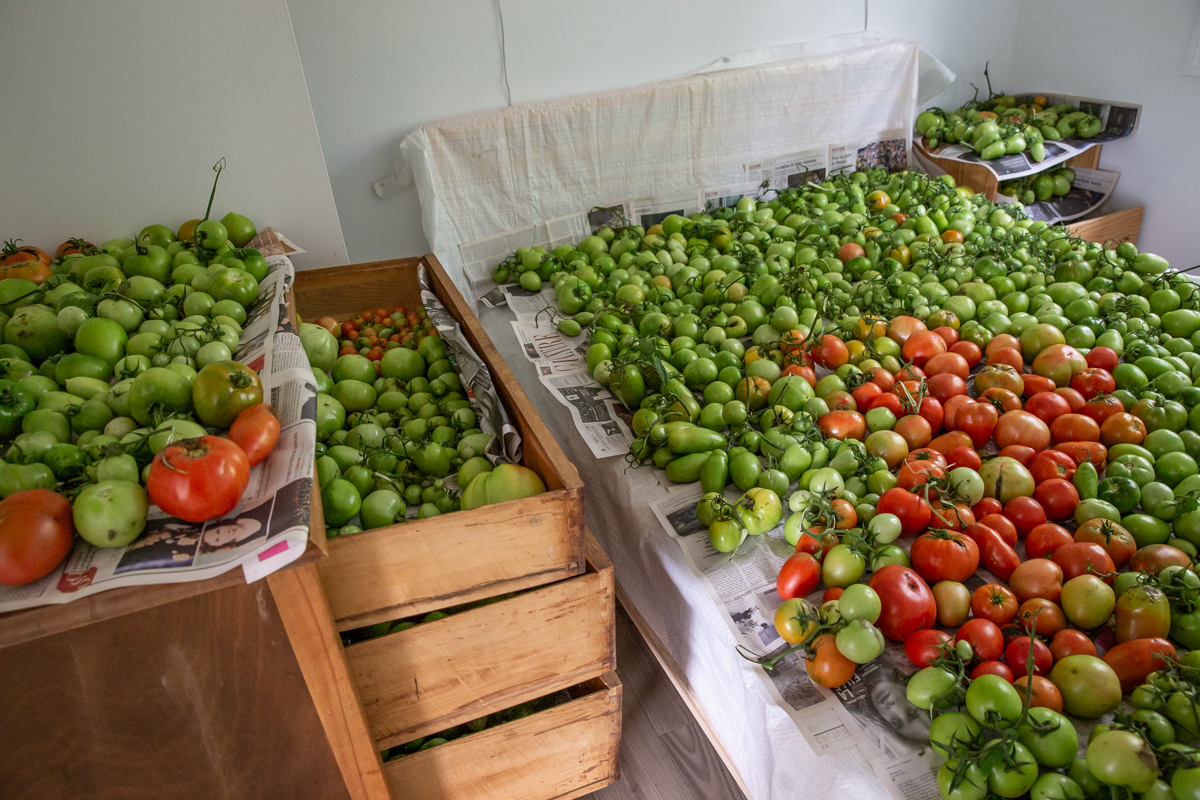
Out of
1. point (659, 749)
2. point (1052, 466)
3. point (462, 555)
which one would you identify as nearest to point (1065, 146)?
point (1052, 466)

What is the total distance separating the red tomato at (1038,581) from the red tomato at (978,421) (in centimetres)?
41

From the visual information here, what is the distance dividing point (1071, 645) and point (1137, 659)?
80 mm

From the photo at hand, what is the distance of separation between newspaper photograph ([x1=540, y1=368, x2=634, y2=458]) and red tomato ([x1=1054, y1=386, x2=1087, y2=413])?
994 millimetres

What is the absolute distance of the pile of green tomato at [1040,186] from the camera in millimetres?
2867

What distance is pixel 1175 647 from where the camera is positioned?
43.1 inches

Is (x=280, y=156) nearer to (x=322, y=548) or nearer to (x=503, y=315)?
(x=503, y=315)

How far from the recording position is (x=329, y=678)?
976 mm

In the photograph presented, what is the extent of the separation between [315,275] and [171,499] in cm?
120

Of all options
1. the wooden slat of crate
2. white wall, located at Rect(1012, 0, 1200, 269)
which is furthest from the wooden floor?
white wall, located at Rect(1012, 0, 1200, 269)

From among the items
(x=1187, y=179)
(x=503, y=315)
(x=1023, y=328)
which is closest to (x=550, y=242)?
(x=503, y=315)

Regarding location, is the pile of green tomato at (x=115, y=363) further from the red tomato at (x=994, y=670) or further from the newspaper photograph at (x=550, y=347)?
the red tomato at (x=994, y=670)

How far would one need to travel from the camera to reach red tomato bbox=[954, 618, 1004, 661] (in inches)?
42.4

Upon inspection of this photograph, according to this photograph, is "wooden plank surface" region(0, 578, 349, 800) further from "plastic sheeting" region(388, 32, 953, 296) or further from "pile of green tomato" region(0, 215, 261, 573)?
"plastic sheeting" region(388, 32, 953, 296)

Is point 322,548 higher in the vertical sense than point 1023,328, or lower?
higher
